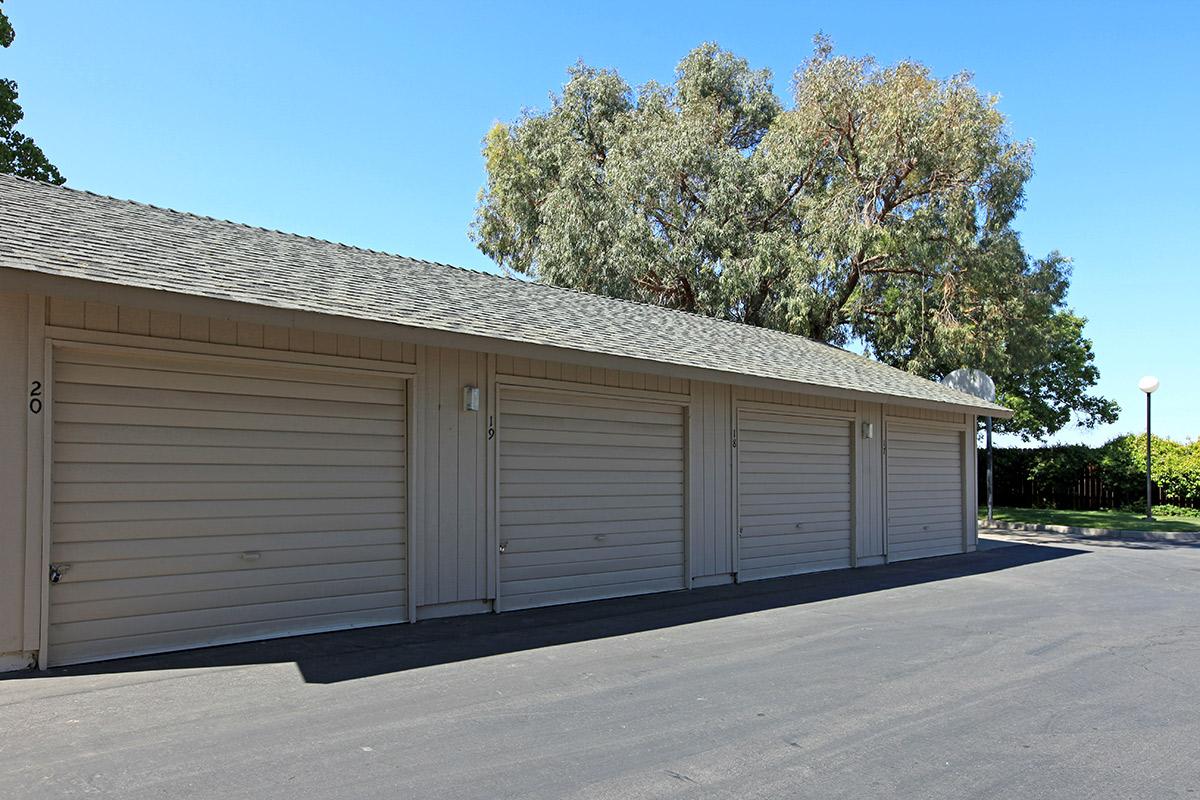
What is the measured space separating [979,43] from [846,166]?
4.02m

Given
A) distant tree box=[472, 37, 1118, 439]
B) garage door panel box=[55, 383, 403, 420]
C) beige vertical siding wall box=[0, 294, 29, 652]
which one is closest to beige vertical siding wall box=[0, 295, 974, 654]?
beige vertical siding wall box=[0, 294, 29, 652]

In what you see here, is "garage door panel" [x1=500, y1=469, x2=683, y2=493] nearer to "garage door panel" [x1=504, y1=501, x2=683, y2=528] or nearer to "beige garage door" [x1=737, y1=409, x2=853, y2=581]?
"garage door panel" [x1=504, y1=501, x2=683, y2=528]

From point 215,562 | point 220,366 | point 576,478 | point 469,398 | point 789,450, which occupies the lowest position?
point 215,562

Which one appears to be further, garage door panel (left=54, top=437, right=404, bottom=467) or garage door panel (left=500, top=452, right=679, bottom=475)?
garage door panel (left=500, top=452, right=679, bottom=475)

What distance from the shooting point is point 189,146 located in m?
15.4

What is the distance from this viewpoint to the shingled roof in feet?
20.8

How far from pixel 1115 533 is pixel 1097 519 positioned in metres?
3.12

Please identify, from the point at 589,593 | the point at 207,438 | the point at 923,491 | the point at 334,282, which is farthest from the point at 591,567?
the point at 923,491

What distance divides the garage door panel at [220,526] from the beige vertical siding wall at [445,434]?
0.89 feet

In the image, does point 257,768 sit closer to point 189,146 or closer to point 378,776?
point 378,776

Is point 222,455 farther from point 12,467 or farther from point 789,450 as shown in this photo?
point 789,450

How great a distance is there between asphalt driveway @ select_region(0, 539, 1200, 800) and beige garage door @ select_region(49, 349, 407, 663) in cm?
31

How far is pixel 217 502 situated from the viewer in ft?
21.9

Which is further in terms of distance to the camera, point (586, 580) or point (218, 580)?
point (586, 580)
